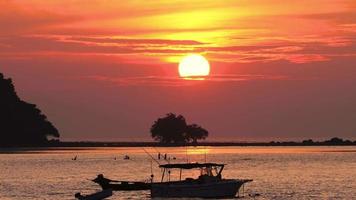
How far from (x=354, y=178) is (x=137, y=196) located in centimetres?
4300

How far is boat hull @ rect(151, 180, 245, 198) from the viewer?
268ft

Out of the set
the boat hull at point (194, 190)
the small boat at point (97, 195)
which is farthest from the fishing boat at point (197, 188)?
the small boat at point (97, 195)

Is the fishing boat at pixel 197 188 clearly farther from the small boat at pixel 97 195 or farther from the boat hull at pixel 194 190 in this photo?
the small boat at pixel 97 195

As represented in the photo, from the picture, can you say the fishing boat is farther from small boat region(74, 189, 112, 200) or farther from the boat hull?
small boat region(74, 189, 112, 200)

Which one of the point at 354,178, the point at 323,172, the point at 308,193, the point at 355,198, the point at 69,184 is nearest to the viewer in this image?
the point at 355,198

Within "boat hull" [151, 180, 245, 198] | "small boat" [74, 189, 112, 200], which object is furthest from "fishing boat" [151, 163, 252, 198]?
"small boat" [74, 189, 112, 200]

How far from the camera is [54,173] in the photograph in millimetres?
139750

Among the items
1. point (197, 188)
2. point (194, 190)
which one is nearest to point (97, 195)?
point (194, 190)

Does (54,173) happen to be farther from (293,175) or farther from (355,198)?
(355,198)

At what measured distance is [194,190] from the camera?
81.9 m

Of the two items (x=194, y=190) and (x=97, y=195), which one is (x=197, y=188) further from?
(x=97, y=195)

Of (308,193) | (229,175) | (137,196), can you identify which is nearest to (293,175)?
(229,175)

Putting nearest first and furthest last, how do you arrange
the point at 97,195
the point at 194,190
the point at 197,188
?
1. the point at 194,190
2. the point at 197,188
3. the point at 97,195

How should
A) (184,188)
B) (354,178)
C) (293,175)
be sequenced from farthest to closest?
1. (293,175)
2. (354,178)
3. (184,188)
